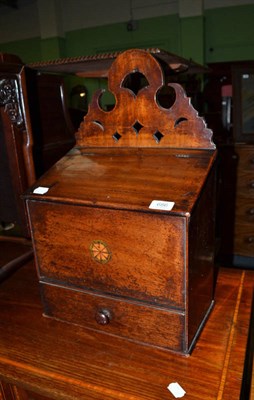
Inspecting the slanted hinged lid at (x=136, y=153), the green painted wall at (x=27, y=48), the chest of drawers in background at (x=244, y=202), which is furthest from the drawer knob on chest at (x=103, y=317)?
the green painted wall at (x=27, y=48)

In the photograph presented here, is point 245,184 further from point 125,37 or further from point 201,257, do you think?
point 125,37

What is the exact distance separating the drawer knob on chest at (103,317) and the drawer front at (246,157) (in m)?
1.70

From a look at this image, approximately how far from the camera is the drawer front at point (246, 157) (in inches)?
87.0

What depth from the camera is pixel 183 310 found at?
0.73 metres

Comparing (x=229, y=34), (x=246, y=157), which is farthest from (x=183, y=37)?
(x=246, y=157)

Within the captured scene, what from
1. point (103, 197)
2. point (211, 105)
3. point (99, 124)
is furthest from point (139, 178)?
point (211, 105)

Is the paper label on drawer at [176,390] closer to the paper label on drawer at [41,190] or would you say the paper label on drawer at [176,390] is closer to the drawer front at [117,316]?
the drawer front at [117,316]

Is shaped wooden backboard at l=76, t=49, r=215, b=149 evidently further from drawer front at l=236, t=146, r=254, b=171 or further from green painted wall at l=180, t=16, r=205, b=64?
green painted wall at l=180, t=16, r=205, b=64

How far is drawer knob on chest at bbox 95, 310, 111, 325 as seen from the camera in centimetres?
83

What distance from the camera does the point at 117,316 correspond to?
0.83 m

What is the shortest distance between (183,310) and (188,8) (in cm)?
556

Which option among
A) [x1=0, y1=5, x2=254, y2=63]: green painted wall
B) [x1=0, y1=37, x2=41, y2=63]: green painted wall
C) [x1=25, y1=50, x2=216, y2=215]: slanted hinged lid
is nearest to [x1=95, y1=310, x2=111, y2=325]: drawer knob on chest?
[x1=25, y1=50, x2=216, y2=215]: slanted hinged lid

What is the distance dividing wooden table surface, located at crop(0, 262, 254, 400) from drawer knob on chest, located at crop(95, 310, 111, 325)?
0.05 metres

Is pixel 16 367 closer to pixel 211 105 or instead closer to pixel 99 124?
pixel 99 124
